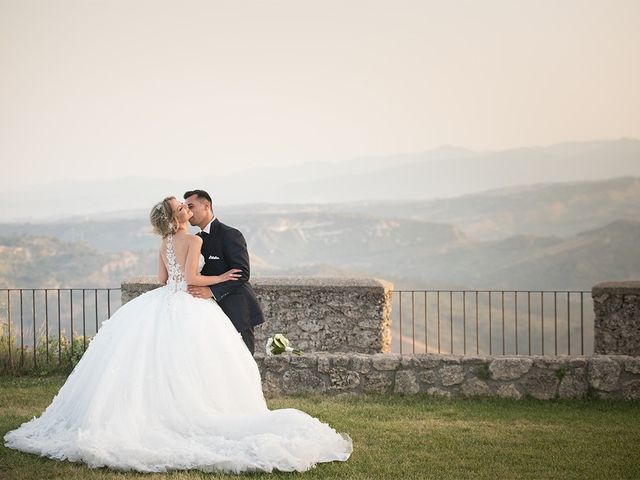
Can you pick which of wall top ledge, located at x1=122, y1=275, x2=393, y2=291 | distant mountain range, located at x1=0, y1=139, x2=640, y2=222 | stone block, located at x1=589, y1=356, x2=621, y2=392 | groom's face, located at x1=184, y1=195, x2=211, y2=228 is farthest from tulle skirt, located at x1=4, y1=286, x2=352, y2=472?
distant mountain range, located at x1=0, y1=139, x2=640, y2=222

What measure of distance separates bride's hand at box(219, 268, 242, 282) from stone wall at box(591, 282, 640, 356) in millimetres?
5688

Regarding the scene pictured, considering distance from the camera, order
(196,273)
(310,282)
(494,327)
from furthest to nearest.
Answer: (494,327), (310,282), (196,273)

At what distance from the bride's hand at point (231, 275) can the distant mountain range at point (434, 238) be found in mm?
39547

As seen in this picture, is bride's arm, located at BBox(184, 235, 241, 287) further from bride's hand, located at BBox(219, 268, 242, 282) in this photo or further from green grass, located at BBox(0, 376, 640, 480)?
green grass, located at BBox(0, 376, 640, 480)

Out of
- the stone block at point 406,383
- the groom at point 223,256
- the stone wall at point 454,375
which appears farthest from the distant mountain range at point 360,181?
the groom at point 223,256

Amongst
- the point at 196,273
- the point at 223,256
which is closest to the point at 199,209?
the point at 223,256

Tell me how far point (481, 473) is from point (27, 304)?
34420 millimetres

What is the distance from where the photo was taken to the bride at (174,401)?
5840 mm

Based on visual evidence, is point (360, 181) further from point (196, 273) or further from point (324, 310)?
point (196, 273)

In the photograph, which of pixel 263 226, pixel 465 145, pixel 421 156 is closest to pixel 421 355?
pixel 465 145

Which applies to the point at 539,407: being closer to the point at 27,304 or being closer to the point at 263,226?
the point at 27,304

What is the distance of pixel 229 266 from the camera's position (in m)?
7.08

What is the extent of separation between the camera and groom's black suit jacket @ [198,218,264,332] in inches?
275

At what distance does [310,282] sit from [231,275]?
16.0 feet
